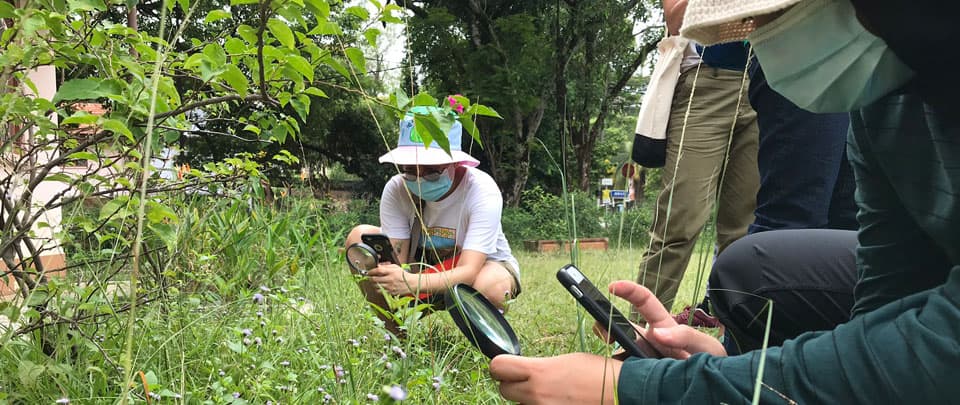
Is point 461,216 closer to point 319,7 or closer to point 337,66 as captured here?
point 337,66

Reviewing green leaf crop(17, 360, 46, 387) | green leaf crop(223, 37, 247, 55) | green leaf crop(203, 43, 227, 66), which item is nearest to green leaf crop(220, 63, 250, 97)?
green leaf crop(203, 43, 227, 66)

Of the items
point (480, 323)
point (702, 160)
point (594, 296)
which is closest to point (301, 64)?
point (480, 323)

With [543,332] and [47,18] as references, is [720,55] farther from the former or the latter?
[47,18]

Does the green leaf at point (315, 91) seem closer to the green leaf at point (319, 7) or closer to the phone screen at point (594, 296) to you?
the green leaf at point (319, 7)

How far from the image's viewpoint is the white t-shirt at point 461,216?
2656 millimetres

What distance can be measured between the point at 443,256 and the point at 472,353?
925 mm

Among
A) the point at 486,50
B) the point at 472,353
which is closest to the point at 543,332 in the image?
the point at 472,353

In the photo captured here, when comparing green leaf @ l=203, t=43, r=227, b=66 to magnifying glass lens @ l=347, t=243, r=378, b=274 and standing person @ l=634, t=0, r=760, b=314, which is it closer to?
magnifying glass lens @ l=347, t=243, r=378, b=274

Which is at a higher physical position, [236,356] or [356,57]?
[356,57]

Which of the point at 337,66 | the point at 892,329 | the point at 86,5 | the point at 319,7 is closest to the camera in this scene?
the point at 892,329

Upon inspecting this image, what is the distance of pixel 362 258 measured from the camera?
231 cm

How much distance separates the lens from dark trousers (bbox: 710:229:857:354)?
1345mm

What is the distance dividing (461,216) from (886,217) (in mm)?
1874

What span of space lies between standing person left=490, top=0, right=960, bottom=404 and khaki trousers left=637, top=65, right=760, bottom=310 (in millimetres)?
1551
